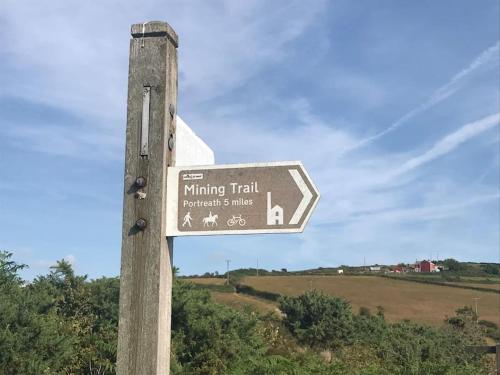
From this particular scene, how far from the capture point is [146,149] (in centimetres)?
305

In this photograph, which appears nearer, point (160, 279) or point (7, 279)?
point (160, 279)

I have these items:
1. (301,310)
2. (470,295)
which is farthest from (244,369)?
(470,295)

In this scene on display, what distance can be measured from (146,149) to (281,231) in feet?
2.62

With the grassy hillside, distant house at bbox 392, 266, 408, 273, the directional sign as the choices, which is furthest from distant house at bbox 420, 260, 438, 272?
the directional sign

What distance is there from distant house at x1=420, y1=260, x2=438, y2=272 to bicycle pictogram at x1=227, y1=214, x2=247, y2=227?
106351 mm

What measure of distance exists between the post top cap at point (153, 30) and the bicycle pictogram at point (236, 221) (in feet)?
3.34

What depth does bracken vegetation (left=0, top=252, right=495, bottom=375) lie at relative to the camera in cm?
908

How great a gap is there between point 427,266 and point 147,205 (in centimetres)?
10841

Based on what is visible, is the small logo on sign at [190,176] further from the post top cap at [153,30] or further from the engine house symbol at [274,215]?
the post top cap at [153,30]

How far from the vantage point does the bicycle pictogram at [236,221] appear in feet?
9.73

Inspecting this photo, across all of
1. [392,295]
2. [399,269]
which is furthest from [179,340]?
[399,269]

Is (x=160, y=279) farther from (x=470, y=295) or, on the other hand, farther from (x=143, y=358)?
(x=470, y=295)

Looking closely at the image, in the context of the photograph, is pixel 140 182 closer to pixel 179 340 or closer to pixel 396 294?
pixel 179 340

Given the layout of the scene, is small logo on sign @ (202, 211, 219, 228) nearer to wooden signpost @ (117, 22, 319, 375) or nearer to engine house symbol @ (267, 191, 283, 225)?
wooden signpost @ (117, 22, 319, 375)
